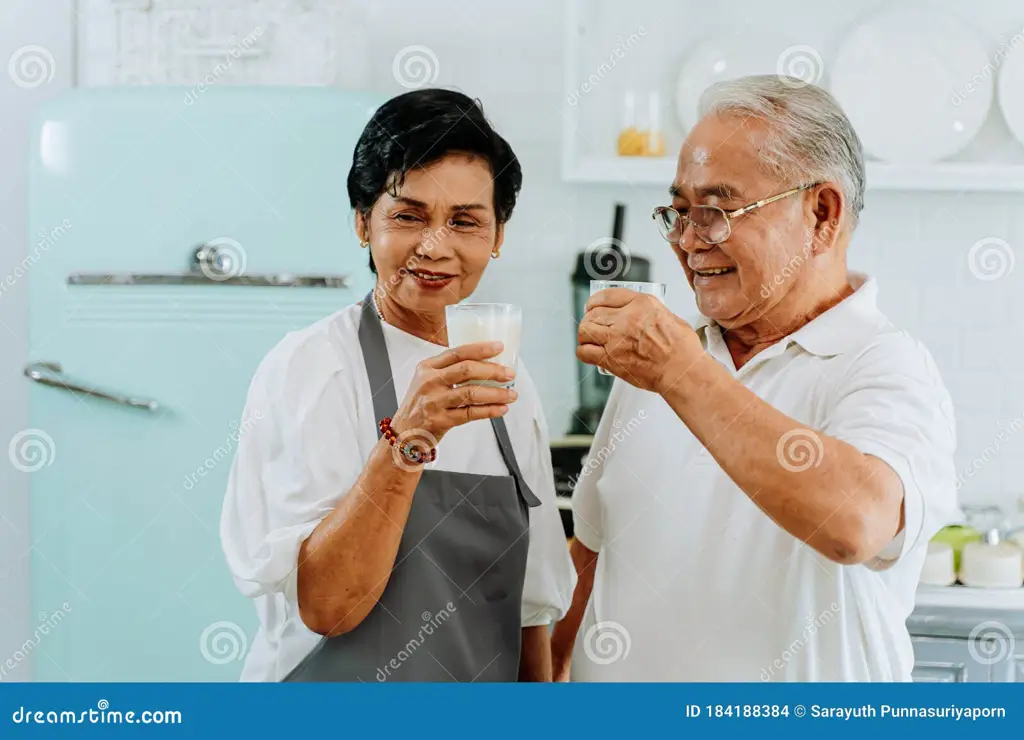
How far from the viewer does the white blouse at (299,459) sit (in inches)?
48.5

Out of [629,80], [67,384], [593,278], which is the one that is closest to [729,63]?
[629,80]

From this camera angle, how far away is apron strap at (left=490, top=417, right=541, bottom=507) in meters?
1.38

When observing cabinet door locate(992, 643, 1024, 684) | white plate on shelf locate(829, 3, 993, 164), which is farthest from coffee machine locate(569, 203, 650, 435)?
cabinet door locate(992, 643, 1024, 684)

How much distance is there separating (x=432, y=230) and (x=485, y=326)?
26cm

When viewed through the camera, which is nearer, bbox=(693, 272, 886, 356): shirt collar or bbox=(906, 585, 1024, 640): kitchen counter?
bbox=(693, 272, 886, 356): shirt collar

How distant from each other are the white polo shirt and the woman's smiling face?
0.98 ft

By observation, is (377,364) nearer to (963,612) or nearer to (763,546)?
(763,546)

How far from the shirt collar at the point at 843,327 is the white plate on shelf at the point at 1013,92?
128cm

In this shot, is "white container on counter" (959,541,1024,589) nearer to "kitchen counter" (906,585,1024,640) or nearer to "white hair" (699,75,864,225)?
"kitchen counter" (906,585,1024,640)

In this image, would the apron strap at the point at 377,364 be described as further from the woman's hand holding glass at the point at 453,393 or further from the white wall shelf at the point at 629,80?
the white wall shelf at the point at 629,80

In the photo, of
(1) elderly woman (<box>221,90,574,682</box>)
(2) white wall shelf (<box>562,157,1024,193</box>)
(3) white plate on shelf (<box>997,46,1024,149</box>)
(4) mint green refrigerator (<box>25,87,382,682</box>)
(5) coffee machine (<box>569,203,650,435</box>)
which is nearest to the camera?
(1) elderly woman (<box>221,90,574,682</box>)

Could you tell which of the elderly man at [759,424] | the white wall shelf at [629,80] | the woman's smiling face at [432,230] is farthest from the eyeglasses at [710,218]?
the white wall shelf at [629,80]
